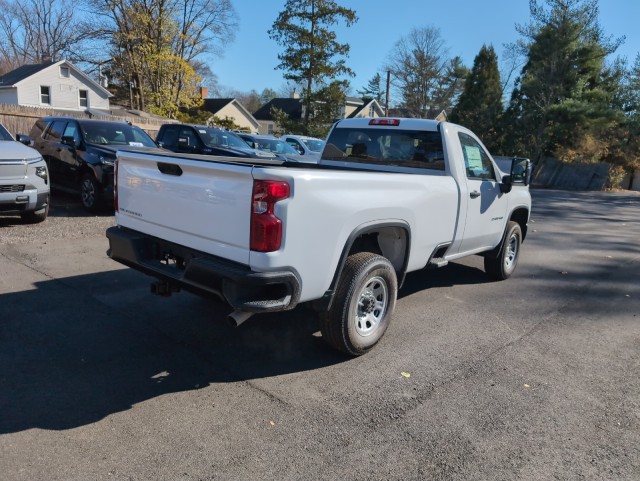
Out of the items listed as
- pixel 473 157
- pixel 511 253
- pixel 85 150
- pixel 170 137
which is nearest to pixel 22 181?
pixel 85 150

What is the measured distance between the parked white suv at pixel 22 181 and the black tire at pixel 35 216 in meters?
0.01

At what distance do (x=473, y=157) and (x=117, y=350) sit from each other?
4.23m

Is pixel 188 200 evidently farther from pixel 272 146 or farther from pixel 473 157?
pixel 272 146

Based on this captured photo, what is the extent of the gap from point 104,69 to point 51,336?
49.5 m

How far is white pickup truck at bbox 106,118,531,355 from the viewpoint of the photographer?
10.6ft

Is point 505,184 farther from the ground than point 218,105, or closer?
closer

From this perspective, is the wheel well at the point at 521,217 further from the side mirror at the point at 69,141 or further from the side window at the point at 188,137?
the side mirror at the point at 69,141

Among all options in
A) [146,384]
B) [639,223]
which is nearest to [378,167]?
[146,384]

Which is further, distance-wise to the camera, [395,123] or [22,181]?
[22,181]

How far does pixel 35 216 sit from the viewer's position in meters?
8.39

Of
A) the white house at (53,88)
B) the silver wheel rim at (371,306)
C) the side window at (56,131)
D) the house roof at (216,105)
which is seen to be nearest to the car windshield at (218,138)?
the side window at (56,131)

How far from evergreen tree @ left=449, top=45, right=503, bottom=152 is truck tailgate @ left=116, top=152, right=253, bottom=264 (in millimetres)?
32875

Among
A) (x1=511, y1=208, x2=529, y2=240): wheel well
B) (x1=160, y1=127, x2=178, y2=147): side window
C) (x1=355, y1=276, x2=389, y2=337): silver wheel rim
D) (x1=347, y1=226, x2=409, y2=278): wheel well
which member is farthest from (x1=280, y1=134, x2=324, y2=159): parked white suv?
(x1=355, y1=276, x2=389, y2=337): silver wheel rim

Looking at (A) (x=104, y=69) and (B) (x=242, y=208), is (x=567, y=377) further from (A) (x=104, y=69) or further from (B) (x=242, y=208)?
(A) (x=104, y=69)
